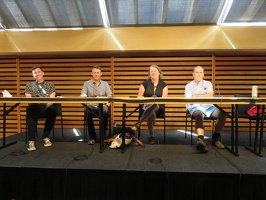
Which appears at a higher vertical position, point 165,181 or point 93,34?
point 93,34

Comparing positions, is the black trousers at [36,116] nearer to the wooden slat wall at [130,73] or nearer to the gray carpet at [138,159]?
the gray carpet at [138,159]

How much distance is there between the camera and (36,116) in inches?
123

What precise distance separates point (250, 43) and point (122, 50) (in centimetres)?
295

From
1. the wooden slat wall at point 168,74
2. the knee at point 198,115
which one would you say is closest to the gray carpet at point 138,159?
the knee at point 198,115

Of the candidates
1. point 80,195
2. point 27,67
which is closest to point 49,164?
point 80,195

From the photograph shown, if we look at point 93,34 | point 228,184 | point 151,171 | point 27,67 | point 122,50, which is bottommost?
point 228,184

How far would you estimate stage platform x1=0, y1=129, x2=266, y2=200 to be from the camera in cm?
217

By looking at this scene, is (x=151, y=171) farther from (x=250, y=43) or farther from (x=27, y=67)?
(x=27, y=67)

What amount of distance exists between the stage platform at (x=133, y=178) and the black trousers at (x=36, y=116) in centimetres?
52

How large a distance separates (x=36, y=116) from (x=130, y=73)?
2556 millimetres

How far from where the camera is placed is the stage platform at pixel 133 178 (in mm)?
2172

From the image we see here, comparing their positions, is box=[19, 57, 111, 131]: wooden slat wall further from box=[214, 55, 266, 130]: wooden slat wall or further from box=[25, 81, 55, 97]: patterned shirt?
box=[214, 55, 266, 130]: wooden slat wall

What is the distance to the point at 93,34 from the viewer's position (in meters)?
4.77

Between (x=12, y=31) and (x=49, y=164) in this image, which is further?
(x=12, y=31)
